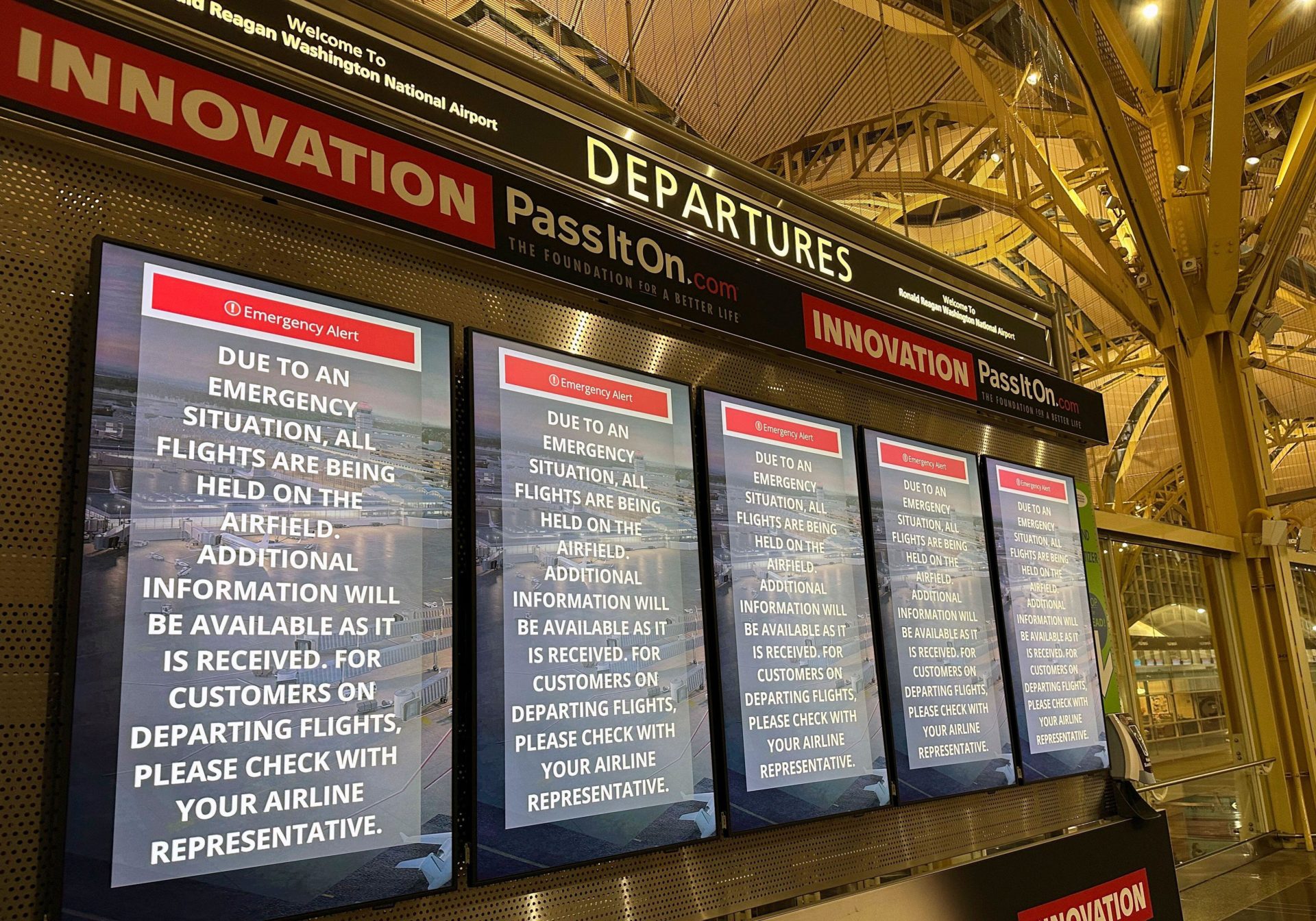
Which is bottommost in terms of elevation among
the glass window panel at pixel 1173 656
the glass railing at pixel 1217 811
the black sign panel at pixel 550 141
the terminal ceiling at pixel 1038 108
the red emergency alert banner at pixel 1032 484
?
the glass railing at pixel 1217 811

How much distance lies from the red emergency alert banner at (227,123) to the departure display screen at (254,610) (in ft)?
1.10

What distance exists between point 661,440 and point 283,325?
1.24 meters

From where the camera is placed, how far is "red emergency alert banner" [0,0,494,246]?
82.4 inches

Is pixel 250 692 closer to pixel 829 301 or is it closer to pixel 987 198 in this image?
pixel 829 301

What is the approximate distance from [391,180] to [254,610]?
1.26 meters

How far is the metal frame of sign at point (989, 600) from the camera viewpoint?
3.64 m

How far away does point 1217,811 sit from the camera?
26.2ft

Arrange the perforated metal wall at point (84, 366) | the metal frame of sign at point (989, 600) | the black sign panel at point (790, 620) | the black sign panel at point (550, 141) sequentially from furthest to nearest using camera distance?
the metal frame of sign at point (989, 600) → the black sign panel at point (790, 620) → the black sign panel at point (550, 141) → the perforated metal wall at point (84, 366)

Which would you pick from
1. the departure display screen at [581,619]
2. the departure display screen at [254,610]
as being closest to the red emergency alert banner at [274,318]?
the departure display screen at [254,610]

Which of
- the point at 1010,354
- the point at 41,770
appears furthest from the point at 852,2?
the point at 41,770

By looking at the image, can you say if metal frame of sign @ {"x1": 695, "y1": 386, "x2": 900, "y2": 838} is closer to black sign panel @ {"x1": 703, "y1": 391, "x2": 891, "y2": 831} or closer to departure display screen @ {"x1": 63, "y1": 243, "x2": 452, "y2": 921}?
black sign panel @ {"x1": 703, "y1": 391, "x2": 891, "y2": 831}

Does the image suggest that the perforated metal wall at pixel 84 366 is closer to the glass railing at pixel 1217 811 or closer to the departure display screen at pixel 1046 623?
the departure display screen at pixel 1046 623

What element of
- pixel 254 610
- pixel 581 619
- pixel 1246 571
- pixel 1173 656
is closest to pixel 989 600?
pixel 581 619

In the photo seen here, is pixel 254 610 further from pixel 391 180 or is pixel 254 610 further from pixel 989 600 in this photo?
pixel 989 600
